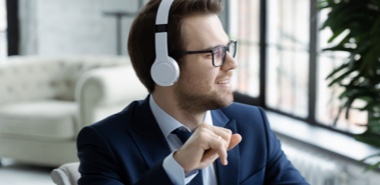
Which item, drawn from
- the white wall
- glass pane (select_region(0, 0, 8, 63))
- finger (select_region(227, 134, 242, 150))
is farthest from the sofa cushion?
finger (select_region(227, 134, 242, 150))

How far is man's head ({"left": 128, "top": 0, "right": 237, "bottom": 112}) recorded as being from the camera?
153 centimetres

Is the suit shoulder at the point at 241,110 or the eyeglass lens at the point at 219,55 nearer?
the eyeglass lens at the point at 219,55

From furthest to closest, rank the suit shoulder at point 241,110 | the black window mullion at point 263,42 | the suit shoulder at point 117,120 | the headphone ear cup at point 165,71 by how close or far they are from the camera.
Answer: the black window mullion at point 263,42 → the suit shoulder at point 241,110 → the suit shoulder at point 117,120 → the headphone ear cup at point 165,71

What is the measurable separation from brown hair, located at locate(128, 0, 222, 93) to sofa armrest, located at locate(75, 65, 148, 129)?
124 inches

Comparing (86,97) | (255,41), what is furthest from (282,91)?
(86,97)

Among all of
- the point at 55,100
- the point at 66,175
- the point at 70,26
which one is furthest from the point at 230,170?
the point at 70,26

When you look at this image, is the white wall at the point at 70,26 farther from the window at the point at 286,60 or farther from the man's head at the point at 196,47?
the man's head at the point at 196,47

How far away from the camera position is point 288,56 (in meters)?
5.11

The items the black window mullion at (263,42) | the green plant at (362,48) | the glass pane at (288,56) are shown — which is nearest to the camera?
the green plant at (362,48)

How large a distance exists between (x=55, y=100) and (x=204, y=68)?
13.5ft

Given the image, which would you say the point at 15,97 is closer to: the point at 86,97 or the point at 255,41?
the point at 86,97

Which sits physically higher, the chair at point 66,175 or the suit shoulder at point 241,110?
the suit shoulder at point 241,110

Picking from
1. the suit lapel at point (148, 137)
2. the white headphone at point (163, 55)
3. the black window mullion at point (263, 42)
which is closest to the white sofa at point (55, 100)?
the black window mullion at point (263, 42)

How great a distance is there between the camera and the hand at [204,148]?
1385 mm
